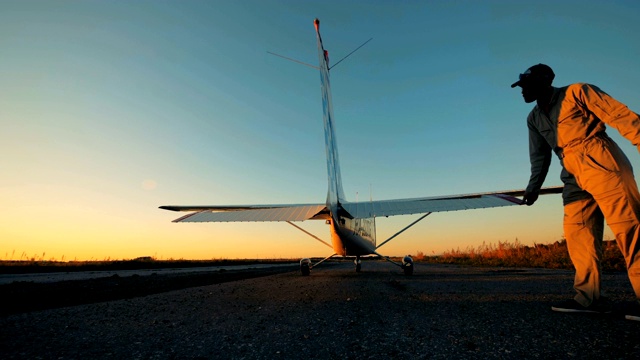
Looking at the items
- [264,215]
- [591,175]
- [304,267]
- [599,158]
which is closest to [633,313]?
[591,175]

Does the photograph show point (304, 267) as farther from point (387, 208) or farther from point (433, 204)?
point (433, 204)

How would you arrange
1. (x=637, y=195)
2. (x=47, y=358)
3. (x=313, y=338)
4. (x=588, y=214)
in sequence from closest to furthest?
(x=47, y=358)
(x=313, y=338)
(x=637, y=195)
(x=588, y=214)

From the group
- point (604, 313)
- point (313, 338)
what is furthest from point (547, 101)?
point (313, 338)

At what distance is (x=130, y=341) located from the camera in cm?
232

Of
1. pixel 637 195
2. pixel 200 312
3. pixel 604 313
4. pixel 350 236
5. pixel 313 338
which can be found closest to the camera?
pixel 313 338

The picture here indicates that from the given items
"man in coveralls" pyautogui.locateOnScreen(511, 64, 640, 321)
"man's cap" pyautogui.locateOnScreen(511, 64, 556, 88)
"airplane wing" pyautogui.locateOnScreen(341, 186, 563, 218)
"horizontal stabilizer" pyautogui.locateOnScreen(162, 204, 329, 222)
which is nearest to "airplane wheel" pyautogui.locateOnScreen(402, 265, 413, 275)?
"airplane wing" pyautogui.locateOnScreen(341, 186, 563, 218)

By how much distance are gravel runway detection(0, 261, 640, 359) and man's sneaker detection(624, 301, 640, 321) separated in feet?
0.13

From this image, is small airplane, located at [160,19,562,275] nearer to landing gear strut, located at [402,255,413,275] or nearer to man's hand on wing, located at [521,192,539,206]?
landing gear strut, located at [402,255,413,275]

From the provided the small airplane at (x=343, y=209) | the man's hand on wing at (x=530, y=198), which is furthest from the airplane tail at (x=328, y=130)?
the man's hand on wing at (x=530, y=198)

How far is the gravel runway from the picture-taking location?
1.89 meters

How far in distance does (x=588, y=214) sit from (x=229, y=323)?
3328mm

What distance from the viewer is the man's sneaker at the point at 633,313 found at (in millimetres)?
2408

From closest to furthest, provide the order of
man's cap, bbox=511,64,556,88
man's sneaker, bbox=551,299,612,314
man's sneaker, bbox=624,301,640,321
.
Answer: man's sneaker, bbox=624,301,640,321
man's sneaker, bbox=551,299,612,314
man's cap, bbox=511,64,556,88

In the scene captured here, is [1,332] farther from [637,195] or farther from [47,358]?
[637,195]
